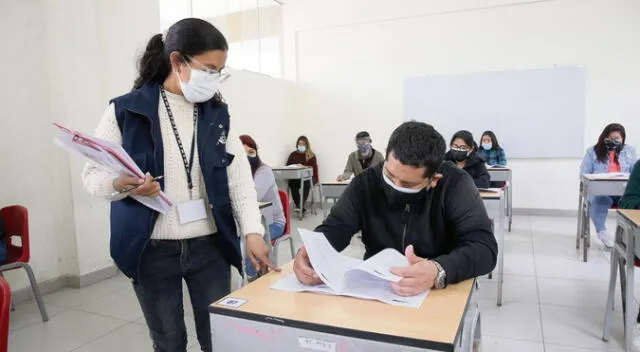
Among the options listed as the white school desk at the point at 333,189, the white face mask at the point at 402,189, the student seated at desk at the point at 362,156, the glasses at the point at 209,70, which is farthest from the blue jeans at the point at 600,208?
the glasses at the point at 209,70

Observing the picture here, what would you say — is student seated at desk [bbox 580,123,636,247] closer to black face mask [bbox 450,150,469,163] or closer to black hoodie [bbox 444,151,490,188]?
black hoodie [bbox 444,151,490,188]

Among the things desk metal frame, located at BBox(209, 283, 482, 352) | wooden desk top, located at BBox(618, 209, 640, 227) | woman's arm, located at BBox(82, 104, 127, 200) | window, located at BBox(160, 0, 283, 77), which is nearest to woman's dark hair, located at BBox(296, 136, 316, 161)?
window, located at BBox(160, 0, 283, 77)

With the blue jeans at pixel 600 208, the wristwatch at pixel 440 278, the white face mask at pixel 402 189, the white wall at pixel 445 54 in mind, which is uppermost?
the white wall at pixel 445 54

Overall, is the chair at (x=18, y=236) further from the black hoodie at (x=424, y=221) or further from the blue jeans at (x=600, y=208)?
the blue jeans at (x=600, y=208)

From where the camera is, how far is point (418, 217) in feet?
4.55

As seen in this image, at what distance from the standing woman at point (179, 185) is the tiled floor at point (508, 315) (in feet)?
3.89

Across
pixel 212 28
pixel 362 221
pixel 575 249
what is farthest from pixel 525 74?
pixel 212 28

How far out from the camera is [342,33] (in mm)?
6949

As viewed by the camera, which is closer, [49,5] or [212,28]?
[212,28]

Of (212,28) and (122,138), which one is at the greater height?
(212,28)

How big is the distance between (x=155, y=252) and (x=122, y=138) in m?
0.33

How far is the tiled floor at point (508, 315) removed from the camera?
2.33 metres

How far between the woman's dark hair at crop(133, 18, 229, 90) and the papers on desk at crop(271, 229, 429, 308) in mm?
584

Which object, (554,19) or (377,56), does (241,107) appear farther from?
(554,19)
